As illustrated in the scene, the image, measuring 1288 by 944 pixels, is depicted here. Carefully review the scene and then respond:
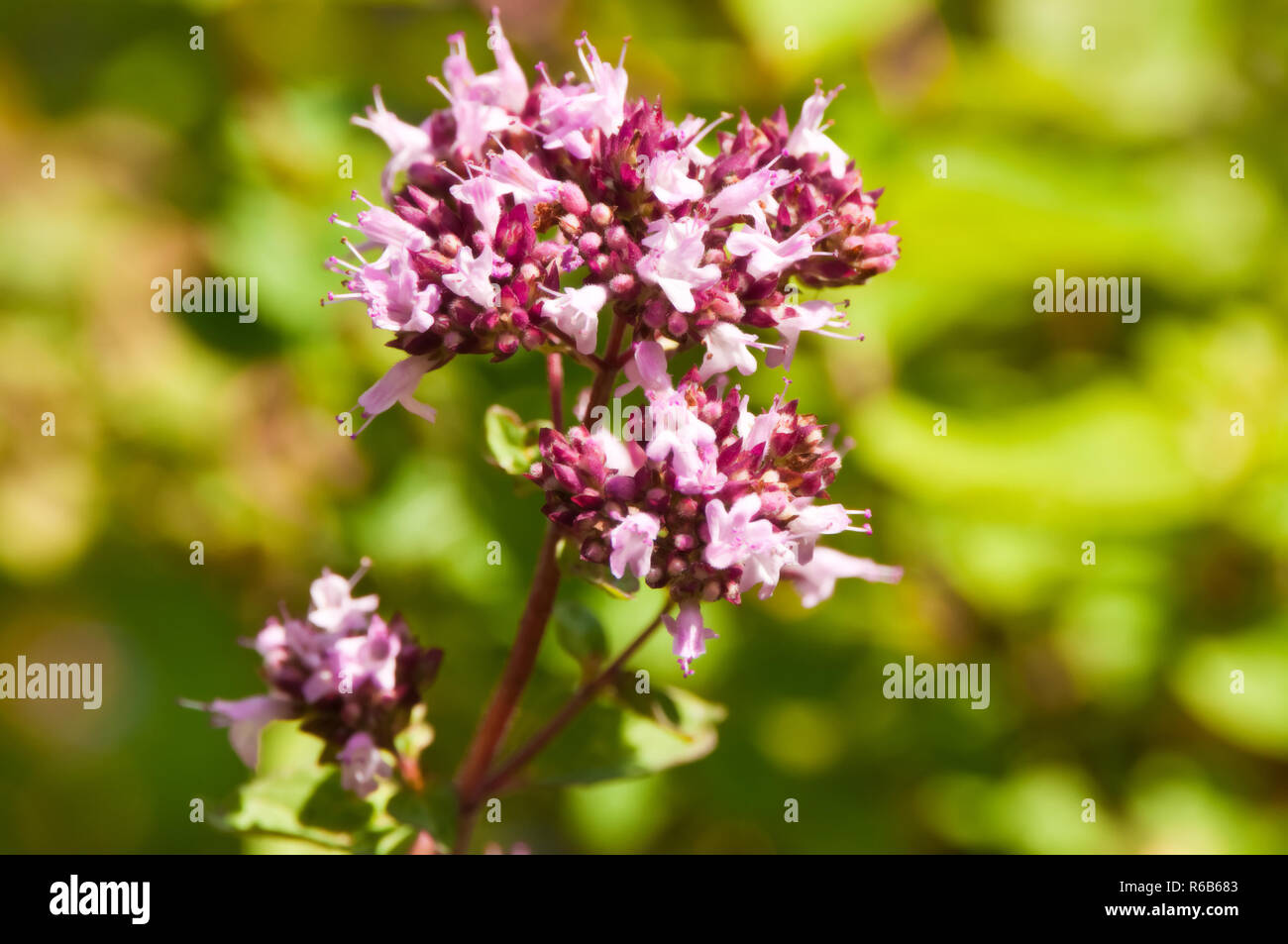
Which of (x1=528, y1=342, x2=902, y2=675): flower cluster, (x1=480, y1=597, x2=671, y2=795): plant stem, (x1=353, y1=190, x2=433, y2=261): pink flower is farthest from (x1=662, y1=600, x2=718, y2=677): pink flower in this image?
(x1=353, y1=190, x2=433, y2=261): pink flower

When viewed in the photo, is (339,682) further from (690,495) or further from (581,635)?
(690,495)

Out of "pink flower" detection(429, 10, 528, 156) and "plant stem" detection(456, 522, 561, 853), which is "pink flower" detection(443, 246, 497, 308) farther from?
"plant stem" detection(456, 522, 561, 853)

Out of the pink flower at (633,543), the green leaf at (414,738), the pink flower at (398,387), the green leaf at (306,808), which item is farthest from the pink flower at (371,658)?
the pink flower at (633,543)

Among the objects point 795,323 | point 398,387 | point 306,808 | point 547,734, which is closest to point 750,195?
point 795,323

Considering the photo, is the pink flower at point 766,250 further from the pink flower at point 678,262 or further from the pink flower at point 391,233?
the pink flower at point 391,233
